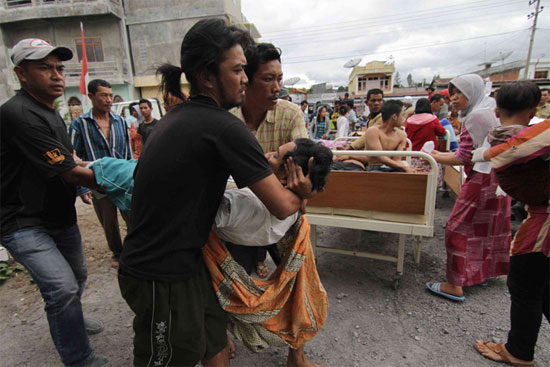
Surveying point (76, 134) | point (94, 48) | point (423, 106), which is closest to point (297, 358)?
point (76, 134)

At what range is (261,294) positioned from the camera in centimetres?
154

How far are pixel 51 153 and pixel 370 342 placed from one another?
2.43m

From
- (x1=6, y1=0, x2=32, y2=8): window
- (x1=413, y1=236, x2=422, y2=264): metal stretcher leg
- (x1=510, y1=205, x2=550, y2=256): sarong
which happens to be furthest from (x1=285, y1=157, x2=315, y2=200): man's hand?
(x1=6, y1=0, x2=32, y2=8): window

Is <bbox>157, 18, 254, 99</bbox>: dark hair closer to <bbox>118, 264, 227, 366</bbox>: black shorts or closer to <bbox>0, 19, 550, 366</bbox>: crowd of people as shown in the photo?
<bbox>0, 19, 550, 366</bbox>: crowd of people

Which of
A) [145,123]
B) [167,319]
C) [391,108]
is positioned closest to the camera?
[167,319]

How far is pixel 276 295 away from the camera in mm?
1546

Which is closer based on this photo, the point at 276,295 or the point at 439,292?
the point at 276,295

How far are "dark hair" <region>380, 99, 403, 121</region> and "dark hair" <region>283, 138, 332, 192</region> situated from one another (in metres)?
2.45

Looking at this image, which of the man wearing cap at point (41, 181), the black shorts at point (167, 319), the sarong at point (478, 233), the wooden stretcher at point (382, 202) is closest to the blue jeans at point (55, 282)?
the man wearing cap at point (41, 181)

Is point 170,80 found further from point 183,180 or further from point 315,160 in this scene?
point 315,160

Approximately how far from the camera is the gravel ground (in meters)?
2.20

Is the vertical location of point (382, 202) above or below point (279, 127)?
below

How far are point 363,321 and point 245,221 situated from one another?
172cm

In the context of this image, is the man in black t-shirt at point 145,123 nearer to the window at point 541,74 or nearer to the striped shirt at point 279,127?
the striped shirt at point 279,127
